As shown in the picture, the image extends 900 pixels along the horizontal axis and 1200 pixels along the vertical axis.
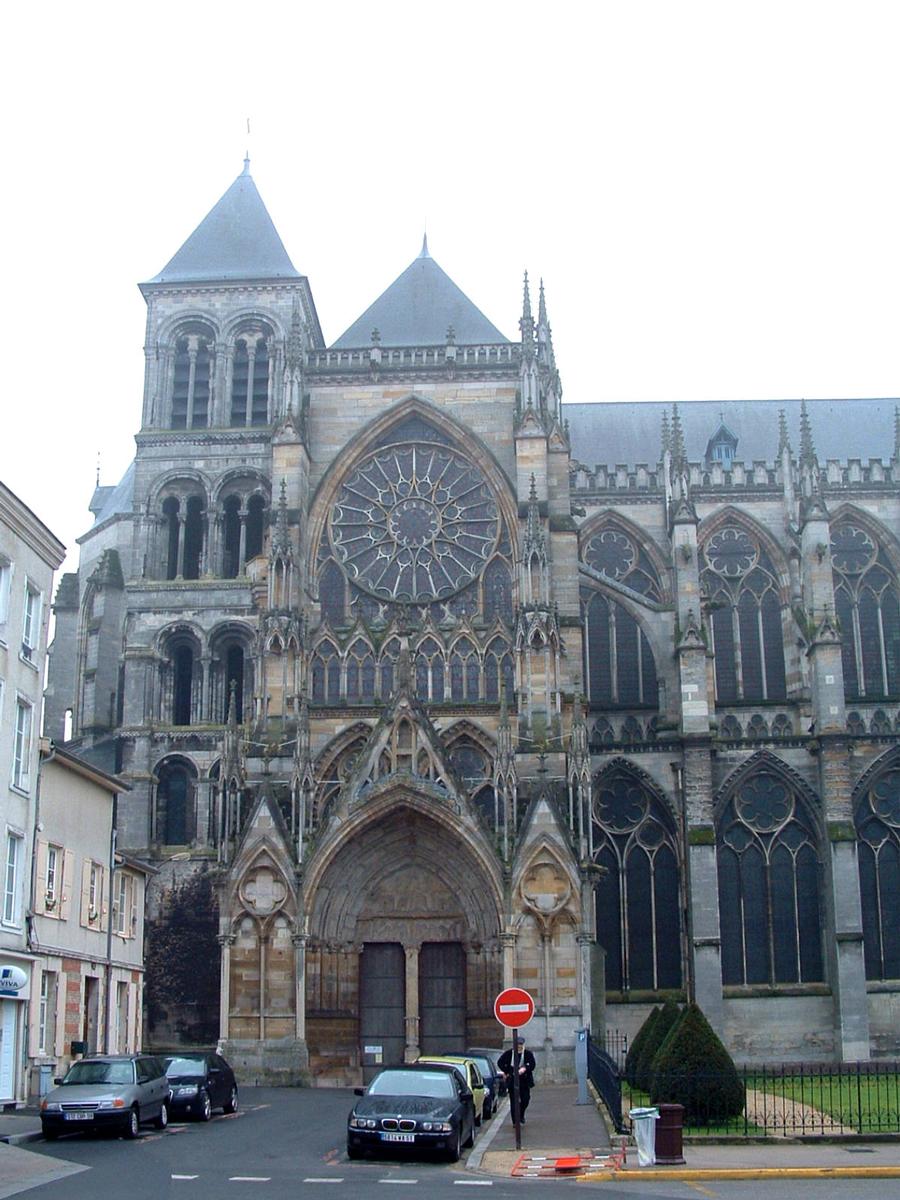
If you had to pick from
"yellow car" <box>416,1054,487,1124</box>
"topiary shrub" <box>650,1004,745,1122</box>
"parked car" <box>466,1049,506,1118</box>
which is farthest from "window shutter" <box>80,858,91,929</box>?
"topiary shrub" <box>650,1004,745,1122</box>

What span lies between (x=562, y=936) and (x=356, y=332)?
2214 cm

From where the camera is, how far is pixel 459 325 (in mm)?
48469

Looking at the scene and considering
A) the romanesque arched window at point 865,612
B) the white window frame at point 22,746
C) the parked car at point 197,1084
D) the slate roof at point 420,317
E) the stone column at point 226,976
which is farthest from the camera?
the romanesque arched window at point 865,612

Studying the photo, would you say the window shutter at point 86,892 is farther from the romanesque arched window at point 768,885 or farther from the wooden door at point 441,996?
the romanesque arched window at point 768,885

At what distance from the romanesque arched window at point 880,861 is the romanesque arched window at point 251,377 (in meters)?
23.0

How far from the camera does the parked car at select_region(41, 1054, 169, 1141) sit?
862 inches

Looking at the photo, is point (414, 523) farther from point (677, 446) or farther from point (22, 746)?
point (22, 746)

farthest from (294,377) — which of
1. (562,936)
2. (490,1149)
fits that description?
(490,1149)

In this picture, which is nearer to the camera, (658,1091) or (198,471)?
(658,1091)

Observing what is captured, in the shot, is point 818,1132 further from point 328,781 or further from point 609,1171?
point 328,781

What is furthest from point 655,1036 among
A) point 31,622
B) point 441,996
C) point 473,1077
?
point 31,622

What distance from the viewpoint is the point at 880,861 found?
45.0m

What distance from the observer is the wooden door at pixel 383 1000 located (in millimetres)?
37750

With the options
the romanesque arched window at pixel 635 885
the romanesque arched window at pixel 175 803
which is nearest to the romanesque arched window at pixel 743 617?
the romanesque arched window at pixel 635 885
